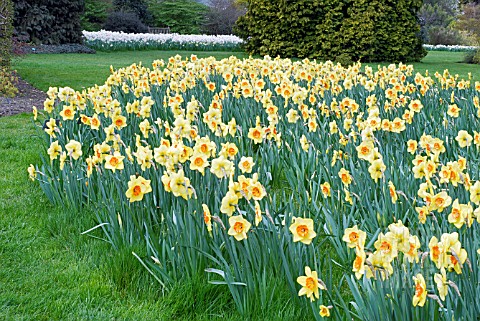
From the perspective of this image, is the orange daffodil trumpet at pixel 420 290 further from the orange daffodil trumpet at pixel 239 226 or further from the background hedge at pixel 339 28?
the background hedge at pixel 339 28

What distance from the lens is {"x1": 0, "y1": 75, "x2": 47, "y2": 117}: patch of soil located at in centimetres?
751

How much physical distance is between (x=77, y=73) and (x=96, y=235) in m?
9.70

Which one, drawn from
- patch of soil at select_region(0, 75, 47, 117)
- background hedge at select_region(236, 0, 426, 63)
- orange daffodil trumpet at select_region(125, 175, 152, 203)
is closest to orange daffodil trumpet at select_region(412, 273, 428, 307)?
orange daffodil trumpet at select_region(125, 175, 152, 203)

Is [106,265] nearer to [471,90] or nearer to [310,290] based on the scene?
[310,290]

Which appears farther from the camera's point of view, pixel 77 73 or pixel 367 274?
pixel 77 73

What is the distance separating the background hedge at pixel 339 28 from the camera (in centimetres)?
1375

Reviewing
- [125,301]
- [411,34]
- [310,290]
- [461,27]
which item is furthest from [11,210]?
[461,27]

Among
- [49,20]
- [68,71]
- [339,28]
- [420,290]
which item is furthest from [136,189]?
[49,20]

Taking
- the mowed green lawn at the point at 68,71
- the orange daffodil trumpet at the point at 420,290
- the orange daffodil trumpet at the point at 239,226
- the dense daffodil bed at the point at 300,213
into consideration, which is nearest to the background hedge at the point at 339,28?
the mowed green lawn at the point at 68,71

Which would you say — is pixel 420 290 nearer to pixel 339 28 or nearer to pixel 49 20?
pixel 339 28

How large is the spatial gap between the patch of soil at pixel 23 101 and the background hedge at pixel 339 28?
22.4 feet

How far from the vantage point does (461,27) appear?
24484 mm

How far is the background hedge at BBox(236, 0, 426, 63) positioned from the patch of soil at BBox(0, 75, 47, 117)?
22.4 ft

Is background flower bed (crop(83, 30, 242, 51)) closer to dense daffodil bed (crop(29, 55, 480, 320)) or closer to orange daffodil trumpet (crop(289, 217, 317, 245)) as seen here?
dense daffodil bed (crop(29, 55, 480, 320))
